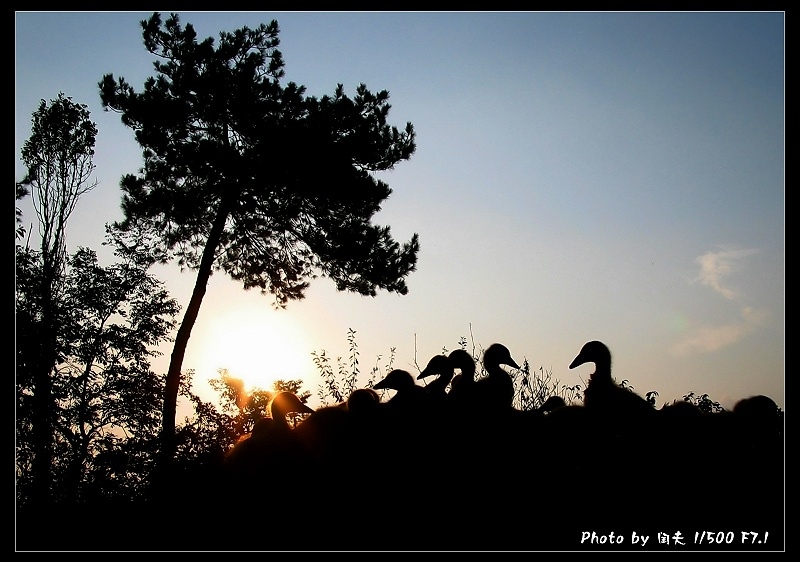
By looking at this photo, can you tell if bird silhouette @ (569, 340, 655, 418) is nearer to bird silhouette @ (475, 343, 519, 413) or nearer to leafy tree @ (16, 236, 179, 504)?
bird silhouette @ (475, 343, 519, 413)

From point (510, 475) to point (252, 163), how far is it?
1204 cm

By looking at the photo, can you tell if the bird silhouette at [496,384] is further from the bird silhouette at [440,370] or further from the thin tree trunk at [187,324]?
the thin tree trunk at [187,324]

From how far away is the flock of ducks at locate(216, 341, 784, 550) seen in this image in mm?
4543

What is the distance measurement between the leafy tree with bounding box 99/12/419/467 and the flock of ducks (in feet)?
35.0

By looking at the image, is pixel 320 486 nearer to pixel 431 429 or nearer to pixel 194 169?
pixel 431 429

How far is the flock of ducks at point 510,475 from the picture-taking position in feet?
14.9

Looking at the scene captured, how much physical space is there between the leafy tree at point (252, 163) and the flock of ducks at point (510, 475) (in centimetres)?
1067

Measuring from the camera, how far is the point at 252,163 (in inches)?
602

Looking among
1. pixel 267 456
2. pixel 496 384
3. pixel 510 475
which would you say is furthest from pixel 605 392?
pixel 267 456

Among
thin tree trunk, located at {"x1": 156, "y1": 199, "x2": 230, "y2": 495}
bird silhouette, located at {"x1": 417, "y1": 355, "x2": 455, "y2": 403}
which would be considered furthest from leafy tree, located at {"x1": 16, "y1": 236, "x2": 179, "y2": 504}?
bird silhouette, located at {"x1": 417, "y1": 355, "x2": 455, "y2": 403}

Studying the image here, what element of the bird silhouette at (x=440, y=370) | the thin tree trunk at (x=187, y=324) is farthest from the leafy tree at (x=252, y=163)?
the bird silhouette at (x=440, y=370)

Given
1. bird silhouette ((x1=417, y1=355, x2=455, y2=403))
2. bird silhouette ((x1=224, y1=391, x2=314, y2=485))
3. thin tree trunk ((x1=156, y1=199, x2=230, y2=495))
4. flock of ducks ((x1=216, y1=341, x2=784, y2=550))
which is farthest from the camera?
thin tree trunk ((x1=156, y1=199, x2=230, y2=495))

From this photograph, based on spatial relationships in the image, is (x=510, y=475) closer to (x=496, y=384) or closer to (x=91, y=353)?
(x=496, y=384)

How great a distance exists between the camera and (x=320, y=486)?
4.69m
